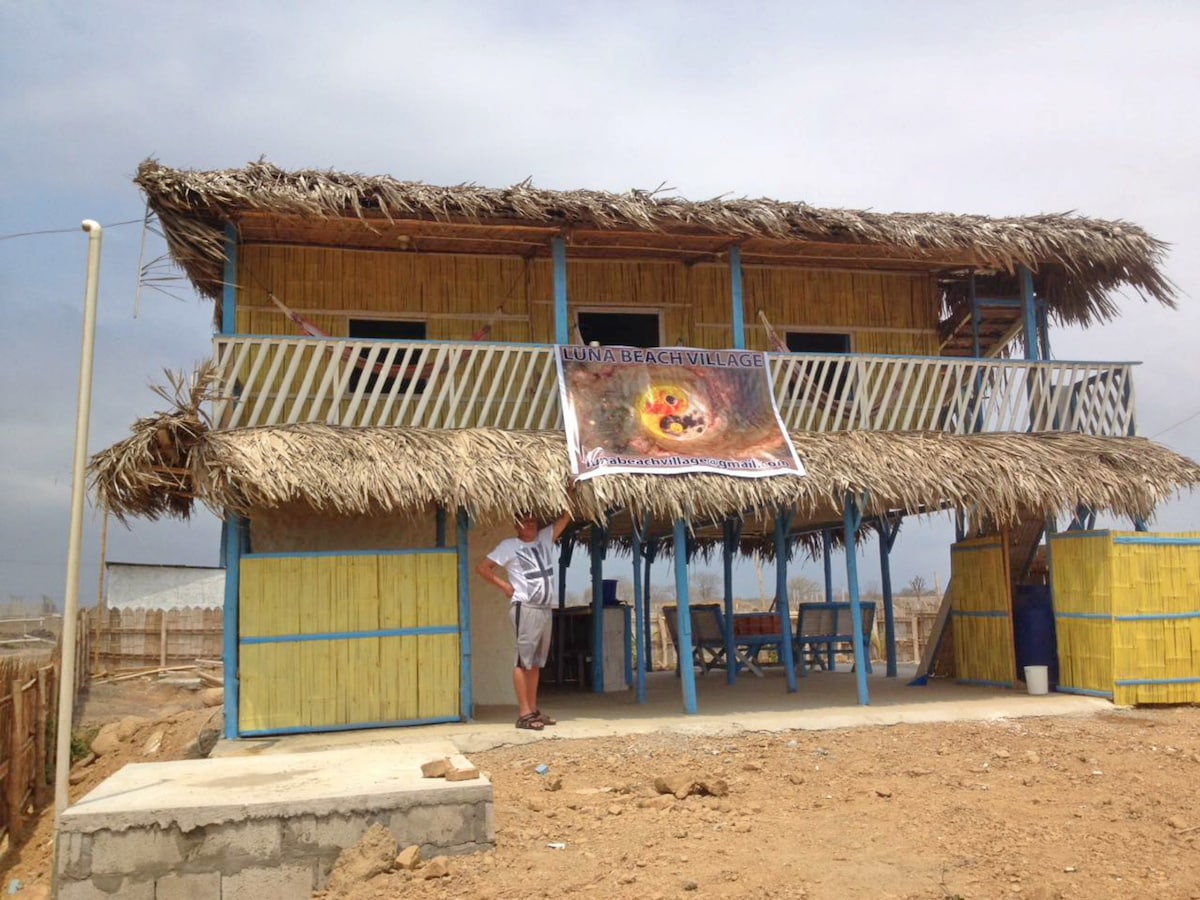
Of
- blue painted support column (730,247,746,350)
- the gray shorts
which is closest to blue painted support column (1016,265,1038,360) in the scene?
blue painted support column (730,247,746,350)

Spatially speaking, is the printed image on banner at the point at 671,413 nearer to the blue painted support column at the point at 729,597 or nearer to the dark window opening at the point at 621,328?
the dark window opening at the point at 621,328

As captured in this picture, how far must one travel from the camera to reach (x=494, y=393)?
973cm

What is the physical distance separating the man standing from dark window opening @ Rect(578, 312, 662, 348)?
3.42 meters

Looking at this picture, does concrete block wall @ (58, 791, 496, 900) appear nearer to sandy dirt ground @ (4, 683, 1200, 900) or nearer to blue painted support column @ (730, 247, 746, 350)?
sandy dirt ground @ (4, 683, 1200, 900)

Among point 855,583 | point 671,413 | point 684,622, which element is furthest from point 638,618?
point 671,413

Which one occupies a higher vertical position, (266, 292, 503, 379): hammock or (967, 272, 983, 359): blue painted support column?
(967, 272, 983, 359): blue painted support column

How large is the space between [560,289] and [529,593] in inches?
109

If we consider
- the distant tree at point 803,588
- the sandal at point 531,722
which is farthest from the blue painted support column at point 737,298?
the distant tree at point 803,588

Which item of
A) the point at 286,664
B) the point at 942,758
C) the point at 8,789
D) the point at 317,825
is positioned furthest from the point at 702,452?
the point at 8,789

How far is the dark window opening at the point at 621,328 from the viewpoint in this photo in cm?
1162

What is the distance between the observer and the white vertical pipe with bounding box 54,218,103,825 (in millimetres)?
5273

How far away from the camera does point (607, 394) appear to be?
9641 mm

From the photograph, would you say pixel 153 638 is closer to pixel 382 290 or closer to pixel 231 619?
pixel 382 290

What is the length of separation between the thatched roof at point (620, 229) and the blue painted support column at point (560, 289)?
0.13 metres
